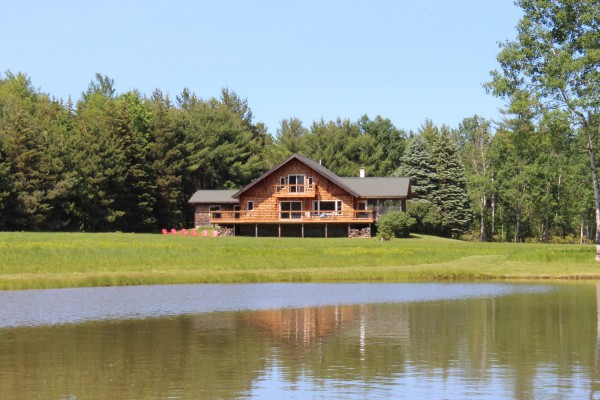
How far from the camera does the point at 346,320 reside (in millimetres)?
27000

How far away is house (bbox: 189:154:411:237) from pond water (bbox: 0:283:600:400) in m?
44.6

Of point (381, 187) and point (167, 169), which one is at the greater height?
point (167, 169)

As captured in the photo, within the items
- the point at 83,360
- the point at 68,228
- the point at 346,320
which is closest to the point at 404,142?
the point at 68,228

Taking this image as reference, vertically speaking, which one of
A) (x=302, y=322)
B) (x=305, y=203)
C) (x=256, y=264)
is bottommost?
(x=302, y=322)

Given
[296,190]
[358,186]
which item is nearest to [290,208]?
[296,190]

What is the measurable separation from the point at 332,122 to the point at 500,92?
73683 millimetres

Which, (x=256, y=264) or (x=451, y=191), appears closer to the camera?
(x=256, y=264)

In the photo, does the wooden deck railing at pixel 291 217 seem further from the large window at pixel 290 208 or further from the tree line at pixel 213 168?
the tree line at pixel 213 168

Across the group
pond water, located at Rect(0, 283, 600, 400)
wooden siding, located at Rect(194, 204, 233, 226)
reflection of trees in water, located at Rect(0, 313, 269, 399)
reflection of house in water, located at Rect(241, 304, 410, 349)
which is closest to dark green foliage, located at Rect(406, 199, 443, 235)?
wooden siding, located at Rect(194, 204, 233, 226)

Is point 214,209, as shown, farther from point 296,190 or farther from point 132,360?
point 132,360

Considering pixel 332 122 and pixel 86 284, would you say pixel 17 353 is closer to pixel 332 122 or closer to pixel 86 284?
pixel 86 284

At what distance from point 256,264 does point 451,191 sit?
52354mm

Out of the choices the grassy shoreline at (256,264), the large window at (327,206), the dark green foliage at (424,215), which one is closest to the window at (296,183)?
the large window at (327,206)

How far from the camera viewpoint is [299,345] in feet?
73.1
